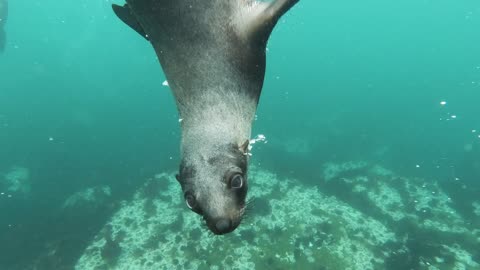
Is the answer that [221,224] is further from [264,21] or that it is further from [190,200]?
Answer: [264,21]

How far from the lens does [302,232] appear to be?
15.2 meters

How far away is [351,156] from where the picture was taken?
24.4m

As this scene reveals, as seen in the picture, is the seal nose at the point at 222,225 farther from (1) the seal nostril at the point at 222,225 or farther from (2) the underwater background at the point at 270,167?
(2) the underwater background at the point at 270,167

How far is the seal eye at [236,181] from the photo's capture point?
5.04 ft

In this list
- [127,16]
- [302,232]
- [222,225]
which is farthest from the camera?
[302,232]

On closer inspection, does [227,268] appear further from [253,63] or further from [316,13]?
[316,13]

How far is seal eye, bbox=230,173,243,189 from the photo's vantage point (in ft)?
5.04

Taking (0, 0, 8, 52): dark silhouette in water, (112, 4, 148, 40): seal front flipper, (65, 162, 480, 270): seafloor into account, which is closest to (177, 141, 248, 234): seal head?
(112, 4, 148, 40): seal front flipper

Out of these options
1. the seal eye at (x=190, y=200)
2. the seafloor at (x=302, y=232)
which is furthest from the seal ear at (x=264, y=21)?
the seafloor at (x=302, y=232)

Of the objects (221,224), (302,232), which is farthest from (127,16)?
(302,232)

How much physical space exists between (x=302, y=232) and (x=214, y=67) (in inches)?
561

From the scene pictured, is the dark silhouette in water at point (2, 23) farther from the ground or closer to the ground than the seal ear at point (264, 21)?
closer to the ground

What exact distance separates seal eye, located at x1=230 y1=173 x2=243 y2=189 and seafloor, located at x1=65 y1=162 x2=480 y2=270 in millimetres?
12574

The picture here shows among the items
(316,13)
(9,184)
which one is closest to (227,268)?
(9,184)
